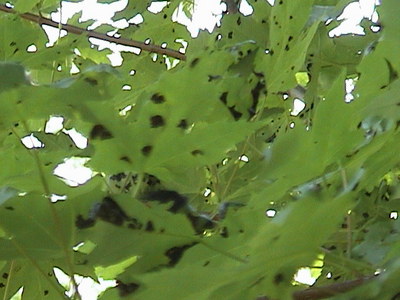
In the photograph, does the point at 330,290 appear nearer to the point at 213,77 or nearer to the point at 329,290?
the point at 329,290

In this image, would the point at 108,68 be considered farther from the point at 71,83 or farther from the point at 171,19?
the point at 171,19

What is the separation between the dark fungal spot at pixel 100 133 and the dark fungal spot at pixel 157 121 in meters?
0.02

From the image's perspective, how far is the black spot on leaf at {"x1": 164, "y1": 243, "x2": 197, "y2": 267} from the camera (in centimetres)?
35

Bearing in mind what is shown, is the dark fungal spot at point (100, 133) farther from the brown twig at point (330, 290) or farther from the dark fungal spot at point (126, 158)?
the brown twig at point (330, 290)

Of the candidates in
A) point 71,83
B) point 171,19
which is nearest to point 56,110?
point 71,83

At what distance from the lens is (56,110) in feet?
1.19

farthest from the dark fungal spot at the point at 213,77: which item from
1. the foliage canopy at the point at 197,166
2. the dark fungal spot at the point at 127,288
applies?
the dark fungal spot at the point at 127,288

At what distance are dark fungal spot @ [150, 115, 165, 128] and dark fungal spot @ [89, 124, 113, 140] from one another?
2 centimetres

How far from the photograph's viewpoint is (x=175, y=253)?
0.36 meters

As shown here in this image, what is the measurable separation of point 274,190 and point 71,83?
4.1 inches

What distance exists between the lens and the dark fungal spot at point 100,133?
1.14ft

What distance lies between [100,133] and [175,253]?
0.21 feet

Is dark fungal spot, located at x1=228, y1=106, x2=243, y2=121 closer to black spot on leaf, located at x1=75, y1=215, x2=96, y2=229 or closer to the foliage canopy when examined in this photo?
the foliage canopy

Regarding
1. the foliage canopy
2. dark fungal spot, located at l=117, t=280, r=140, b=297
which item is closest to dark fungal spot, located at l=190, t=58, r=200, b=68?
the foliage canopy
